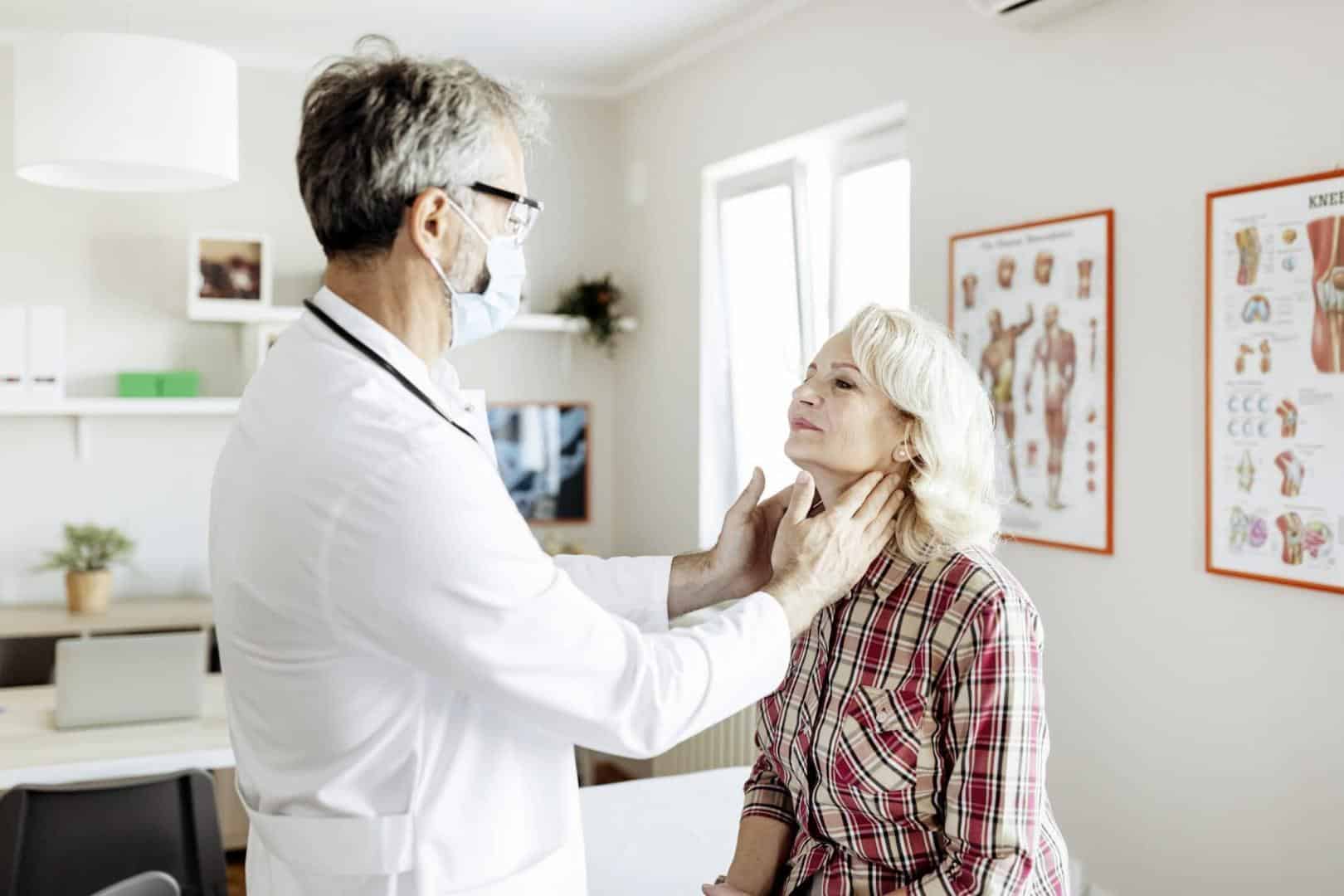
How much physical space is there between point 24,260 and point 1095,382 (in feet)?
11.4

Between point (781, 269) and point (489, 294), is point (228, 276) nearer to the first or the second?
point (781, 269)

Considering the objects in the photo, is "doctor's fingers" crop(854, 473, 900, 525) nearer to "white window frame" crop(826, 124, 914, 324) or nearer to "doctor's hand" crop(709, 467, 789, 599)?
"doctor's hand" crop(709, 467, 789, 599)

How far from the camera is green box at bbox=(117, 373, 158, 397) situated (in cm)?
424

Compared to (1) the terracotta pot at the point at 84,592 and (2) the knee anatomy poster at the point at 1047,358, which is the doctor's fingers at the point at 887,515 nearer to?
(2) the knee anatomy poster at the point at 1047,358

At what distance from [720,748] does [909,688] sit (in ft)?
9.03

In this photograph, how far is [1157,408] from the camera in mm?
2568

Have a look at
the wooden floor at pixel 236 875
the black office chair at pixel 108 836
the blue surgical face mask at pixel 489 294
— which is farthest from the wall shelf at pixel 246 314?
the blue surgical face mask at pixel 489 294

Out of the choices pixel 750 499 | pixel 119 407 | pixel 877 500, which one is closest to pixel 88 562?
pixel 119 407

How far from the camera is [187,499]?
453cm

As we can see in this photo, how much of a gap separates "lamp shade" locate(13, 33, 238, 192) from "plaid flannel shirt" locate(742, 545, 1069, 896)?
1824mm

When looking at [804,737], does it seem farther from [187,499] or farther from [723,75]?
[187,499]

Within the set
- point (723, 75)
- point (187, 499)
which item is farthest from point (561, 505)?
point (723, 75)

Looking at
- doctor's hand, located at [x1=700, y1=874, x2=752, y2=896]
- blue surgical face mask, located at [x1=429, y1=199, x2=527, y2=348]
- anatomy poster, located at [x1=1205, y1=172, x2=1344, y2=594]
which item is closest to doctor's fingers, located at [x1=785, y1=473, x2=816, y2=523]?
blue surgical face mask, located at [x1=429, y1=199, x2=527, y2=348]

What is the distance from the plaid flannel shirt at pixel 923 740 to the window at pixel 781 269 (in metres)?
1.92
